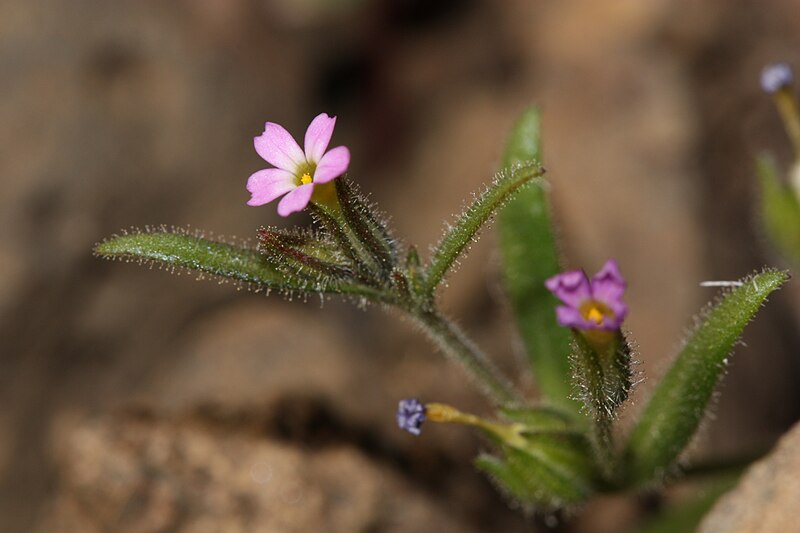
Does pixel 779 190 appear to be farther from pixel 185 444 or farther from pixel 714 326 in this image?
pixel 185 444

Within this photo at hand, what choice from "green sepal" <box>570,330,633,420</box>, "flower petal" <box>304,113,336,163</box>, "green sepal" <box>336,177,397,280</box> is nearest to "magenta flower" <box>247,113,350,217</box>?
→ "flower petal" <box>304,113,336,163</box>

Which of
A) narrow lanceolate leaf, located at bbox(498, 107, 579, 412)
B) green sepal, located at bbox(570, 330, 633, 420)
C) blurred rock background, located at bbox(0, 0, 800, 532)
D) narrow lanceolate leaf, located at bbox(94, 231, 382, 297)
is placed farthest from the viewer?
blurred rock background, located at bbox(0, 0, 800, 532)

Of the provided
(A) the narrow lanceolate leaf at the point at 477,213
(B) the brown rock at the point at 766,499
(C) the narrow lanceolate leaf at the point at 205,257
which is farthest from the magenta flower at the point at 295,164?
(B) the brown rock at the point at 766,499

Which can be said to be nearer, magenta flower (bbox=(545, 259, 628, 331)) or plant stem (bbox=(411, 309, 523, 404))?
magenta flower (bbox=(545, 259, 628, 331))

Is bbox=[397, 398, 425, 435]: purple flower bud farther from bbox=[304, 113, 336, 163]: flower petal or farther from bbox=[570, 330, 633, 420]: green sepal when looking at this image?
bbox=[304, 113, 336, 163]: flower petal

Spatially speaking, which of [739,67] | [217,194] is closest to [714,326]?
[739,67]

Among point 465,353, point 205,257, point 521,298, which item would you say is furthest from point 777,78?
point 205,257

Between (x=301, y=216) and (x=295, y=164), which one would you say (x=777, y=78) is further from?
(x=301, y=216)
